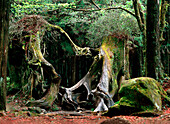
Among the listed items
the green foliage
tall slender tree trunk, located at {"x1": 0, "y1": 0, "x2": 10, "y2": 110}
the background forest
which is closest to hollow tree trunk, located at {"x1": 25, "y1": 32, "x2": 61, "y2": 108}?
the background forest

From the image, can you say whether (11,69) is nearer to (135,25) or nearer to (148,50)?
(135,25)

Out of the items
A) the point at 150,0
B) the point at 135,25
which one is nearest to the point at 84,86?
the point at 135,25

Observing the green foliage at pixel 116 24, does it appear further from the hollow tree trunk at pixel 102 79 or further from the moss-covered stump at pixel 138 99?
the moss-covered stump at pixel 138 99

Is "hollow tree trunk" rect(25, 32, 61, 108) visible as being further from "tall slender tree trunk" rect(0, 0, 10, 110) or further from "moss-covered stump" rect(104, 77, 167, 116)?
"moss-covered stump" rect(104, 77, 167, 116)

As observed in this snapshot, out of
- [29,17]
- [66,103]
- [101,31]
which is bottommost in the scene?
[66,103]

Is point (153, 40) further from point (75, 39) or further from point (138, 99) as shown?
point (75, 39)

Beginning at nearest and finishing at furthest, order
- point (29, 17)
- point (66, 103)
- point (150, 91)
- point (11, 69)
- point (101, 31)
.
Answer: point (150, 91)
point (66, 103)
point (29, 17)
point (101, 31)
point (11, 69)

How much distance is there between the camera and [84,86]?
985 cm

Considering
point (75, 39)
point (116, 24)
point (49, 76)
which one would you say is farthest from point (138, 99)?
point (75, 39)

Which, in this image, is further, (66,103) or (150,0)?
(66,103)

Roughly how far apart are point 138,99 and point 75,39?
10924mm

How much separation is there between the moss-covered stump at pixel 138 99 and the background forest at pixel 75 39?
1860 mm

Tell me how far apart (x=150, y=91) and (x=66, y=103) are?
511 cm

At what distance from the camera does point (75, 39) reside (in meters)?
15.0
